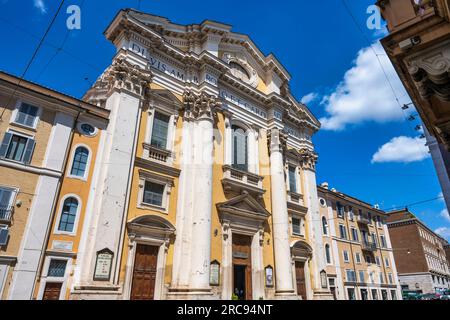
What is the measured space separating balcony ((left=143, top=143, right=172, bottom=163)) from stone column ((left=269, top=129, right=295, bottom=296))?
26.4 feet

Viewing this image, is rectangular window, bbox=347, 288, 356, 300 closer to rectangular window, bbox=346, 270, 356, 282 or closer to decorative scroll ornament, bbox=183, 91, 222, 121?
rectangular window, bbox=346, 270, 356, 282

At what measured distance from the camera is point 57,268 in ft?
37.3

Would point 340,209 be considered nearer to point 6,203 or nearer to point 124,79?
point 124,79

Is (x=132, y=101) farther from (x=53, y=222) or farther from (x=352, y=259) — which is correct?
(x=352, y=259)

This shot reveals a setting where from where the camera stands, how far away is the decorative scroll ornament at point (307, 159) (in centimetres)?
2506

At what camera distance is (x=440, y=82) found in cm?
723

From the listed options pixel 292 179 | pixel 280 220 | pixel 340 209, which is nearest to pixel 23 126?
pixel 280 220

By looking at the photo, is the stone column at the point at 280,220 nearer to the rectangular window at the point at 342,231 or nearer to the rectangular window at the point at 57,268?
the rectangular window at the point at 57,268

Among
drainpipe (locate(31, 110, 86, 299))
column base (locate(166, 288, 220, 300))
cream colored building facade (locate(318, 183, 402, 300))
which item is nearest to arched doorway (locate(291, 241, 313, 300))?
cream colored building facade (locate(318, 183, 402, 300))

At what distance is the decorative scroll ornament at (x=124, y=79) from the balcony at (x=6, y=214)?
732cm

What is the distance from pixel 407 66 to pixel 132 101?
1212 cm

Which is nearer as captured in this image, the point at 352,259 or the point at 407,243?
the point at 352,259

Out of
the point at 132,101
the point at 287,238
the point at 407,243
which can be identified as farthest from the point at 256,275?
the point at 407,243
